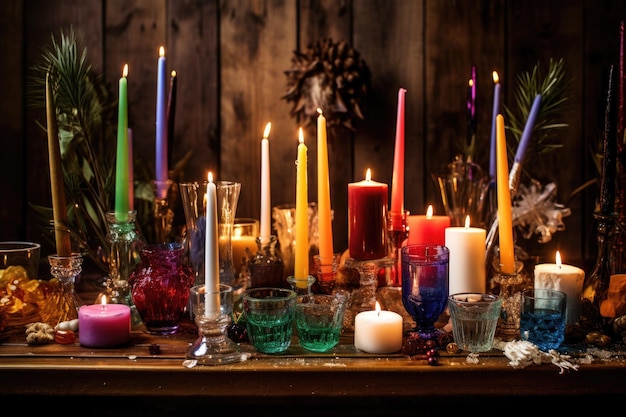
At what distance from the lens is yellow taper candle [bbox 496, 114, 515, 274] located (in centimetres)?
108

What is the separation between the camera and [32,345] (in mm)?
1034

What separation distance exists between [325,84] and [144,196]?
1.58ft

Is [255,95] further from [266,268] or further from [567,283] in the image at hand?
[567,283]

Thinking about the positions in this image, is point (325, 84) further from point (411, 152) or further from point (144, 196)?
point (144, 196)

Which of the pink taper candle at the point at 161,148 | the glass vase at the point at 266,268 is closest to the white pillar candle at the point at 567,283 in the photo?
the glass vase at the point at 266,268

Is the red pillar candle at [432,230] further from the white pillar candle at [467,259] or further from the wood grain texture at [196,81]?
the wood grain texture at [196,81]

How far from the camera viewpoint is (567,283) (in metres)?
1.06

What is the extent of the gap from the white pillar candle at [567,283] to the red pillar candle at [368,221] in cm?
24

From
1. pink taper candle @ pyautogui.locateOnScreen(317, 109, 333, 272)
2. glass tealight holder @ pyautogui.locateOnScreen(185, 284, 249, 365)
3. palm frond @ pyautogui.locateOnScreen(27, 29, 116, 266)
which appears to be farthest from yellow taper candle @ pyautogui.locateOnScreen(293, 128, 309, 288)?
palm frond @ pyautogui.locateOnScreen(27, 29, 116, 266)

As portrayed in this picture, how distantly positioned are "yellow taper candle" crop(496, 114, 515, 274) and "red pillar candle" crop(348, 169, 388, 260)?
0.57ft

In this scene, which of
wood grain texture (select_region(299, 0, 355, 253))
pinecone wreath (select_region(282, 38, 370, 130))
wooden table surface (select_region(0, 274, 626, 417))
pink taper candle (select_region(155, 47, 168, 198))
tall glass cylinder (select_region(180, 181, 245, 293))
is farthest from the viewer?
wood grain texture (select_region(299, 0, 355, 253))

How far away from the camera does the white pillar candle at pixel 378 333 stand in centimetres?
99

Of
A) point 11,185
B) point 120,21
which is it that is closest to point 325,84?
point 120,21

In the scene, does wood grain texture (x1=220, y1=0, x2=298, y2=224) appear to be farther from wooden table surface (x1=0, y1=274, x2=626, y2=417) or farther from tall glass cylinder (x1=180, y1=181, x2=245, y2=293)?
wooden table surface (x1=0, y1=274, x2=626, y2=417)
